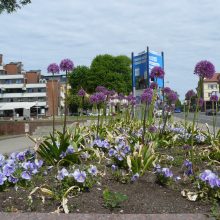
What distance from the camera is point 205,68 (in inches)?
216

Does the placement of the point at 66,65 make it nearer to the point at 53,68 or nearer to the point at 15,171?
the point at 53,68

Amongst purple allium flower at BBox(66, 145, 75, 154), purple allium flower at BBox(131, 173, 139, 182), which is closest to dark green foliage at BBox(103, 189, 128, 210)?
purple allium flower at BBox(131, 173, 139, 182)

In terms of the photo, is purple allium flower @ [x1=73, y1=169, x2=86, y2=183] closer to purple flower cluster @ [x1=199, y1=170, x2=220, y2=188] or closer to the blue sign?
purple flower cluster @ [x1=199, y1=170, x2=220, y2=188]

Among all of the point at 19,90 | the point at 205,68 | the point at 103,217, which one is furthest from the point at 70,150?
the point at 19,90

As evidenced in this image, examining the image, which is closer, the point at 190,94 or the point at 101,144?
the point at 101,144

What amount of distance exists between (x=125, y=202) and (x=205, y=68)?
1968 millimetres

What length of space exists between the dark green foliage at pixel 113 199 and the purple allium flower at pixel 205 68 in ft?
6.20

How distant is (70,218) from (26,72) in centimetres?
13864

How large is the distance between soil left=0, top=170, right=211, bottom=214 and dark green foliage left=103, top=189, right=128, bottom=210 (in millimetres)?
43

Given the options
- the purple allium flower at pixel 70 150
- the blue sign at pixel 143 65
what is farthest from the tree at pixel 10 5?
the purple allium flower at pixel 70 150

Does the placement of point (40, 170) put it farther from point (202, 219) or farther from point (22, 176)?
point (202, 219)

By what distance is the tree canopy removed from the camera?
83750 mm

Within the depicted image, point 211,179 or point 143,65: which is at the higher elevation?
point 143,65

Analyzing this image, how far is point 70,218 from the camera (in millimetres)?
4090
